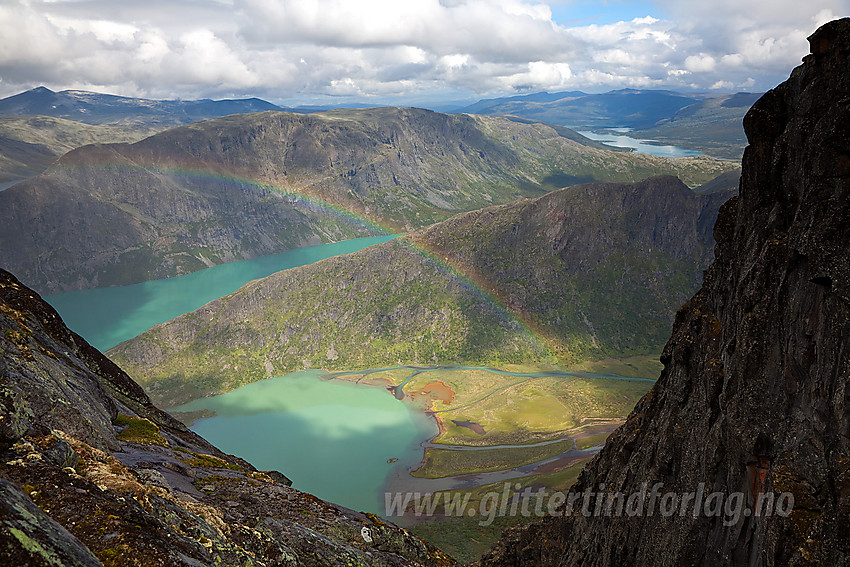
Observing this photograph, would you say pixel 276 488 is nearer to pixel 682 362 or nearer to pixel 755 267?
pixel 682 362

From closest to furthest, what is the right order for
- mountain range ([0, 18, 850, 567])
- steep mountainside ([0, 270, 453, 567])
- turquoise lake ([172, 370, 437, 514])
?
steep mountainside ([0, 270, 453, 567]) → mountain range ([0, 18, 850, 567]) → turquoise lake ([172, 370, 437, 514])

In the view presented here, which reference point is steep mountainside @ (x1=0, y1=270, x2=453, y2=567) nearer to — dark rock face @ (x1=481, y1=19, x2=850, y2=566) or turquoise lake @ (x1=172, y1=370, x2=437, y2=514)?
dark rock face @ (x1=481, y1=19, x2=850, y2=566)

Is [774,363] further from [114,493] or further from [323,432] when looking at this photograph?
[323,432]

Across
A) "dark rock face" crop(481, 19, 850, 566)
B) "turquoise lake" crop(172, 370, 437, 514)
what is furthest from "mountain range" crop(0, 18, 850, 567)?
"turquoise lake" crop(172, 370, 437, 514)

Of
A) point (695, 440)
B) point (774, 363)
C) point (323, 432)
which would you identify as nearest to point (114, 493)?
point (774, 363)

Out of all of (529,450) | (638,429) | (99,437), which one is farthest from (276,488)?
(529,450)

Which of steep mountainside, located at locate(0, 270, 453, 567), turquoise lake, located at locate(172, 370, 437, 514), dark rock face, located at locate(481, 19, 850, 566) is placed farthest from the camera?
turquoise lake, located at locate(172, 370, 437, 514)

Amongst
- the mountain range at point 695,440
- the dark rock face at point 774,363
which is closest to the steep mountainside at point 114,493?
the mountain range at point 695,440
